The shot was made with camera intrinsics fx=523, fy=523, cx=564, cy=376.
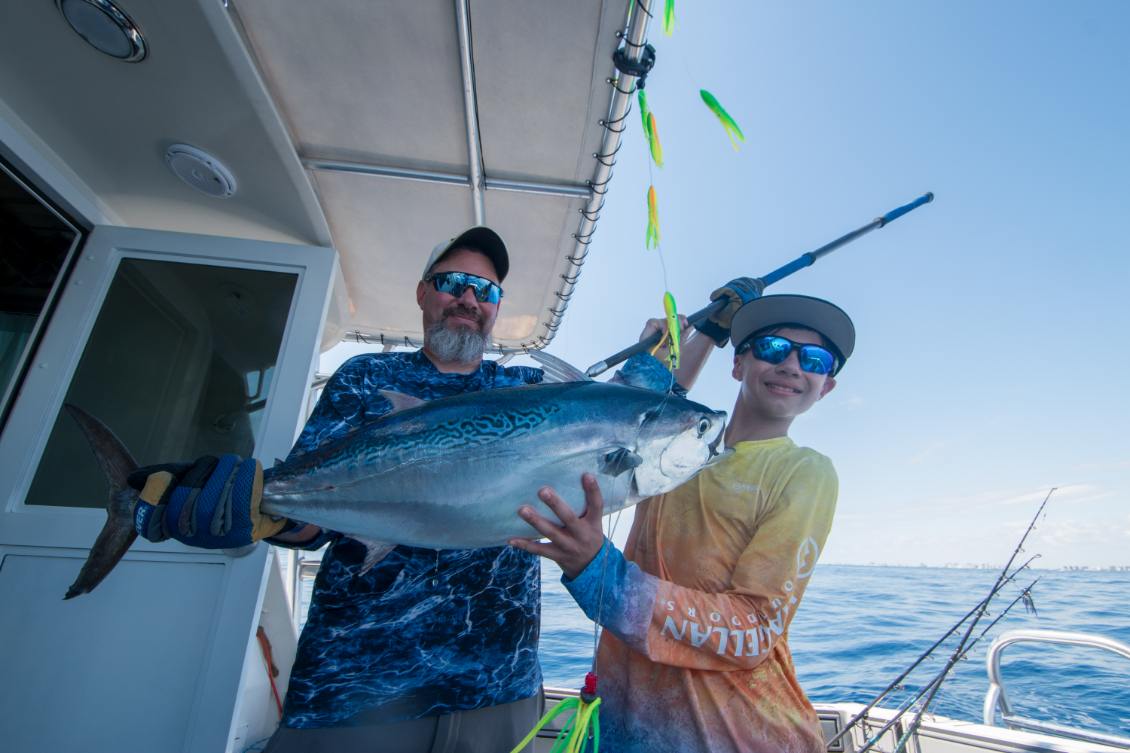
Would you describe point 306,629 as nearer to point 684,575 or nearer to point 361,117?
point 684,575

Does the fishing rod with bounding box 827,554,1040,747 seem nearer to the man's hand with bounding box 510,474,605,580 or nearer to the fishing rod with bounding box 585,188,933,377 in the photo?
the fishing rod with bounding box 585,188,933,377

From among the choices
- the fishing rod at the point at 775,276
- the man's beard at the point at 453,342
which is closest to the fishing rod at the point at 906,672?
the fishing rod at the point at 775,276

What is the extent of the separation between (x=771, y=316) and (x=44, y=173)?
137 inches

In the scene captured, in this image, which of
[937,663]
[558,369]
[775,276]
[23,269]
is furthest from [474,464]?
[937,663]

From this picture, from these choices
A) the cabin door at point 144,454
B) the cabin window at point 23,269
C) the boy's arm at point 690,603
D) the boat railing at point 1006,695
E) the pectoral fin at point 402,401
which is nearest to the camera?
the boy's arm at point 690,603

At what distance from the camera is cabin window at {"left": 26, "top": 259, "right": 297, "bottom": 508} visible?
2703 mm

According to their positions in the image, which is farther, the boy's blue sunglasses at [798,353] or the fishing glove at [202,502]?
the boy's blue sunglasses at [798,353]

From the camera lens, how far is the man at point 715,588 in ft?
4.27

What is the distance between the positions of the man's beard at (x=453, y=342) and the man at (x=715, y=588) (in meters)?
0.86

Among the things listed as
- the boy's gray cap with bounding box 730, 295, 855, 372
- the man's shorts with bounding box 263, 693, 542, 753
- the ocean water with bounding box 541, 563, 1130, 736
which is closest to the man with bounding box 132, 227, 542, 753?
the man's shorts with bounding box 263, 693, 542, 753

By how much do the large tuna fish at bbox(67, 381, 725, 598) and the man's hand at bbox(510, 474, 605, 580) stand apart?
80mm

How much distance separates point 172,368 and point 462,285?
2187mm

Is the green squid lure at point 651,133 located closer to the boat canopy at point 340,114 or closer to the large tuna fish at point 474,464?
the boat canopy at point 340,114

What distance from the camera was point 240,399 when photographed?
118 inches
